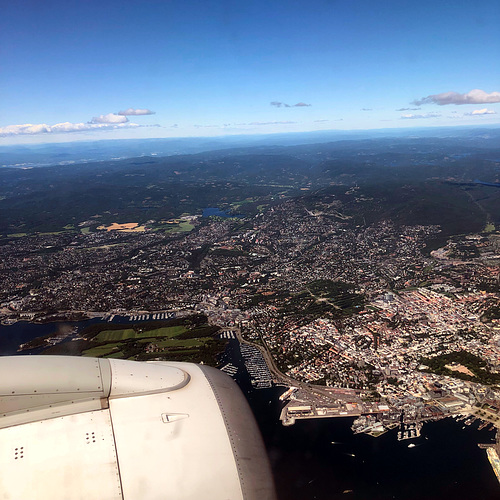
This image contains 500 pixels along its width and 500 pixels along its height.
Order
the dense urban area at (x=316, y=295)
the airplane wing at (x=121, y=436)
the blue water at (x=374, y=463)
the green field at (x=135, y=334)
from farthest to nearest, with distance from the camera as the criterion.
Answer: the green field at (x=135, y=334) → the dense urban area at (x=316, y=295) → the blue water at (x=374, y=463) → the airplane wing at (x=121, y=436)

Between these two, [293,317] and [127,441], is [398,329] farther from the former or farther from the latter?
[127,441]

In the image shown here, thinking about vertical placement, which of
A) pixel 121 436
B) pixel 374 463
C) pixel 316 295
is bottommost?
pixel 374 463

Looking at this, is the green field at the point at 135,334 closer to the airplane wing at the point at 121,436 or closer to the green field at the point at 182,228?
the airplane wing at the point at 121,436

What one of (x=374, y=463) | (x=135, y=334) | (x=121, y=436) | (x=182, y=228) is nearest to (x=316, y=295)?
(x=135, y=334)

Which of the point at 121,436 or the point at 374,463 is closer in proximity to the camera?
the point at 121,436

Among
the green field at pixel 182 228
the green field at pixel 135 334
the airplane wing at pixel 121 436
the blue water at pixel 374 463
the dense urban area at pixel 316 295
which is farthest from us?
the green field at pixel 182 228

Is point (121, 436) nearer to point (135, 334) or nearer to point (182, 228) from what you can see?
point (135, 334)

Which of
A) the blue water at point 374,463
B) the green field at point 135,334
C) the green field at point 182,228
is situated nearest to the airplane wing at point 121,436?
the blue water at point 374,463

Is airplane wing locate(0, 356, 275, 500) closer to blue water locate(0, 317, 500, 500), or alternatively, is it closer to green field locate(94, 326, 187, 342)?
blue water locate(0, 317, 500, 500)
